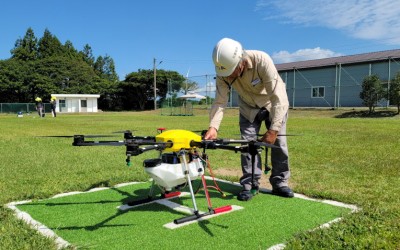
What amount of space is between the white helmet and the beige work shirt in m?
0.33

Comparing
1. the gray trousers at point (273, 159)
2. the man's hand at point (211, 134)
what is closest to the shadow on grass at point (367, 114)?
the gray trousers at point (273, 159)

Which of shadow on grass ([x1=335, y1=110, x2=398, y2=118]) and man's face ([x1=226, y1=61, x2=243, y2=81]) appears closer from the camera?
man's face ([x1=226, y1=61, x2=243, y2=81])

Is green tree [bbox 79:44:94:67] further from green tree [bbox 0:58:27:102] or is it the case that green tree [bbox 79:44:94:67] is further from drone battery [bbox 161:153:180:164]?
drone battery [bbox 161:153:180:164]

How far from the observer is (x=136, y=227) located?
394 centimetres

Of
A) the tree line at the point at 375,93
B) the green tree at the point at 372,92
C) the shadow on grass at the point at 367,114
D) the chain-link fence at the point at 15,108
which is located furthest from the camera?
the chain-link fence at the point at 15,108

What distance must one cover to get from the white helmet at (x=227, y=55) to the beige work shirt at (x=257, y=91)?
1.08ft

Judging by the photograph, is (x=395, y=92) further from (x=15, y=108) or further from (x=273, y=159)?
(x=15, y=108)

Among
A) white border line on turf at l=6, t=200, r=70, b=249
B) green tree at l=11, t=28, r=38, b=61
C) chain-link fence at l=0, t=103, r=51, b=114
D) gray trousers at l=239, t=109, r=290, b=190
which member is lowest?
white border line on turf at l=6, t=200, r=70, b=249

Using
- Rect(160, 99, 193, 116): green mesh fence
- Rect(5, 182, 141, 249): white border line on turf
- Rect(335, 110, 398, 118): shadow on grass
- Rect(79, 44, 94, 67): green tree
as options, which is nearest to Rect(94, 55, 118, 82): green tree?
Rect(79, 44, 94, 67): green tree

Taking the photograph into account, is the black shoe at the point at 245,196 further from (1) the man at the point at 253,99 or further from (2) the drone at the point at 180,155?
(2) the drone at the point at 180,155

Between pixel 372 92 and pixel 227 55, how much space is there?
30.3 meters

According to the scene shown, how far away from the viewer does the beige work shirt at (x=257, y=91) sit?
4.77 meters

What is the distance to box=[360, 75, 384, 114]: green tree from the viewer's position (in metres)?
30.8

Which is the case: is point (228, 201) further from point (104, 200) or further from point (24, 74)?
point (24, 74)
